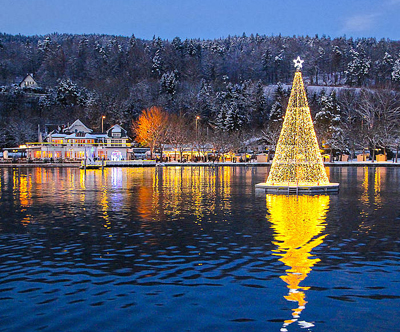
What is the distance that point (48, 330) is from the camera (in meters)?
7.39

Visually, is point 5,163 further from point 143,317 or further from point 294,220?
point 143,317

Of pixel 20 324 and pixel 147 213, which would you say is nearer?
pixel 20 324

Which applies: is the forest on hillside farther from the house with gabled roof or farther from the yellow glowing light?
the yellow glowing light

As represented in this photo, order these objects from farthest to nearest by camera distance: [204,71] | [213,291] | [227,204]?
[204,71], [227,204], [213,291]

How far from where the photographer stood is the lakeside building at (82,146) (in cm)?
10692

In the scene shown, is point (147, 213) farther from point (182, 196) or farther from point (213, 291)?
point (213, 291)

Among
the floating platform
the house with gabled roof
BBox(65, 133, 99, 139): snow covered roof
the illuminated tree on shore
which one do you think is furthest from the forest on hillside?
the floating platform

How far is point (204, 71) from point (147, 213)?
559ft

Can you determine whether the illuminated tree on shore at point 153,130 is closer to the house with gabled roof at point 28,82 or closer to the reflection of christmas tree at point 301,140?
the reflection of christmas tree at point 301,140

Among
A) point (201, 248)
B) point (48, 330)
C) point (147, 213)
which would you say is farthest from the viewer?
point (147, 213)

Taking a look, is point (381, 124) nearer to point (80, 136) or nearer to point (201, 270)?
point (80, 136)

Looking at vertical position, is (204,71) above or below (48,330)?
above

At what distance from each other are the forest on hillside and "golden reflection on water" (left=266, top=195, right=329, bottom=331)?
67.9 meters

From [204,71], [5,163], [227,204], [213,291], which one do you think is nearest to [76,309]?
[213,291]
